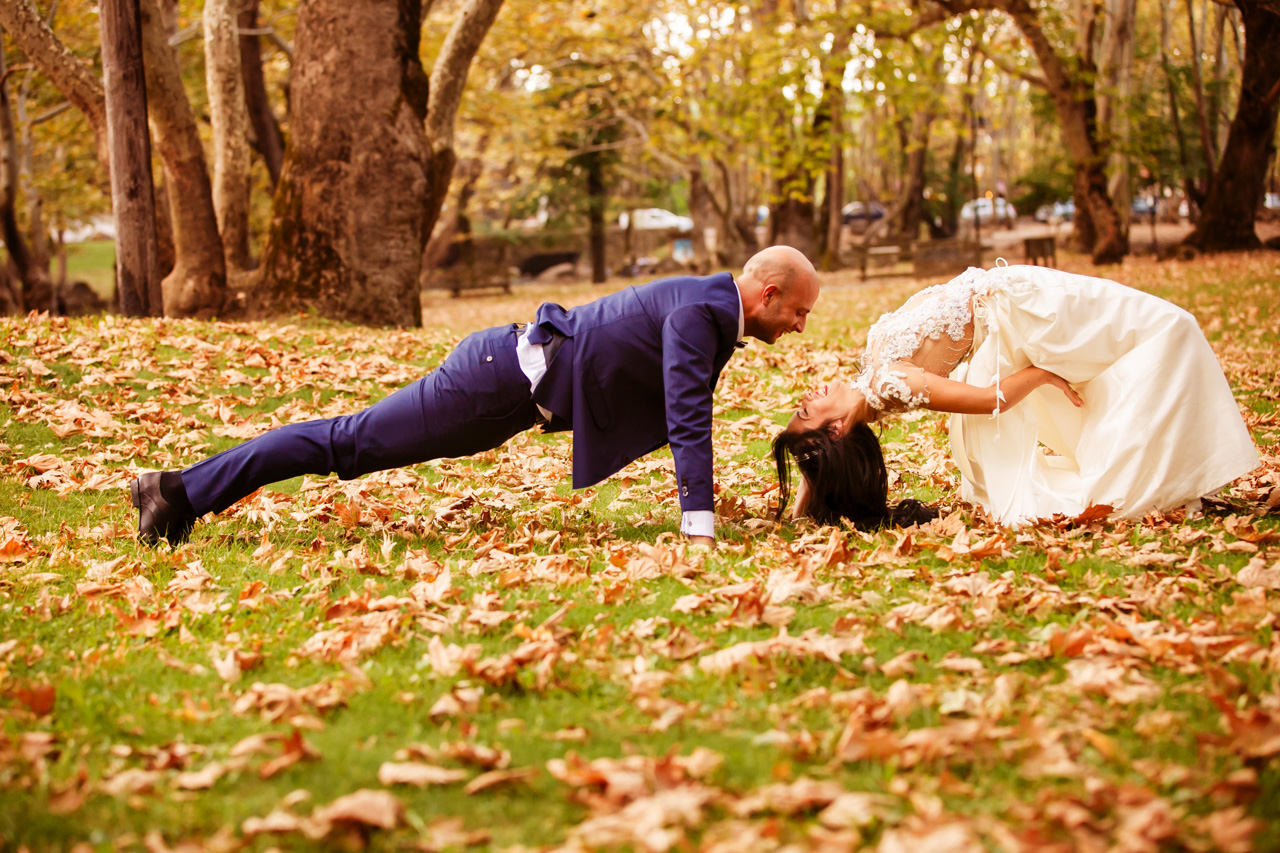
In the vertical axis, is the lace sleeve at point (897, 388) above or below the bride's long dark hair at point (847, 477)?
above

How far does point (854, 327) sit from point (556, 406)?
1014 centimetres

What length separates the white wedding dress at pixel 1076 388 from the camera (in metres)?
4.84

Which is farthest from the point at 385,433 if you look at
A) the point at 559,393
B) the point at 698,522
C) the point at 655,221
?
the point at 655,221

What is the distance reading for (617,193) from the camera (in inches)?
1467

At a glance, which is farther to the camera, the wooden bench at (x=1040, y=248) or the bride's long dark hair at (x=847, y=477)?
the wooden bench at (x=1040, y=248)

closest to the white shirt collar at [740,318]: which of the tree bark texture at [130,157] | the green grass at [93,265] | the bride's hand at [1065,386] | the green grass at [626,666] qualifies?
the green grass at [626,666]

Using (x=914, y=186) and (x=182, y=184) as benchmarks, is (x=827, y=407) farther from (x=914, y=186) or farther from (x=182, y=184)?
(x=914, y=186)

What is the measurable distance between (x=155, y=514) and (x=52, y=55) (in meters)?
10.2

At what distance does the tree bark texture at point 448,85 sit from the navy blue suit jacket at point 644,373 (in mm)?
9352

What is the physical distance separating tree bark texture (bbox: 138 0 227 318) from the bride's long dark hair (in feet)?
36.5

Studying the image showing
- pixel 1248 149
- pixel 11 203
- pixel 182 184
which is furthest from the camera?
pixel 1248 149

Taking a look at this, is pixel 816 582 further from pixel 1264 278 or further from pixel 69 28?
pixel 69 28

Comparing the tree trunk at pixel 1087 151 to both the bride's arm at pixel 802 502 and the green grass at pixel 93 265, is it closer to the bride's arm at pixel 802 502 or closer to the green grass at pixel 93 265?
the bride's arm at pixel 802 502

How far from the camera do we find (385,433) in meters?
4.90
